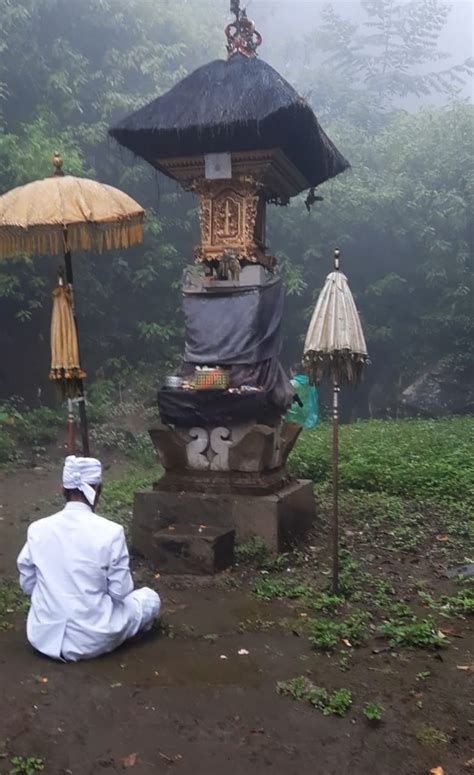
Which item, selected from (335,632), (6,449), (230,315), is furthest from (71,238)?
(6,449)

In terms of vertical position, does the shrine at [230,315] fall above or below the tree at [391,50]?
below

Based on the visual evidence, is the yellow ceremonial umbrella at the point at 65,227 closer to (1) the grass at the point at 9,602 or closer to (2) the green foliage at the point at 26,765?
(1) the grass at the point at 9,602

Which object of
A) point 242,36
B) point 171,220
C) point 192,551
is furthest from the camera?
point 171,220

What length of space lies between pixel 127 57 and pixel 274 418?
14.1 meters

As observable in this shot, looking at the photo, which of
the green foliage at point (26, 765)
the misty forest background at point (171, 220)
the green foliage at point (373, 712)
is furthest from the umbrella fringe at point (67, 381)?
the misty forest background at point (171, 220)

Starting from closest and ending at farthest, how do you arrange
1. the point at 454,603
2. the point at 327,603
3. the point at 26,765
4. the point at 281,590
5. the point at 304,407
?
the point at 26,765 < the point at 327,603 < the point at 454,603 < the point at 281,590 < the point at 304,407

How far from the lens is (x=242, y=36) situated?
310 inches

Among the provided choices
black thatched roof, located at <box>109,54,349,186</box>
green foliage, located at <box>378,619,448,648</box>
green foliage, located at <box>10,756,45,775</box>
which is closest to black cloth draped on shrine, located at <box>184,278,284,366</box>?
black thatched roof, located at <box>109,54,349,186</box>

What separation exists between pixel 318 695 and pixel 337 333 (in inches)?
109

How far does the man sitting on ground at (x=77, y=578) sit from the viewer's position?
4.49 m

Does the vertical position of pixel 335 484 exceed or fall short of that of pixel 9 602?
it exceeds it

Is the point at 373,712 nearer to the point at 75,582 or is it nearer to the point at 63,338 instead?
the point at 75,582

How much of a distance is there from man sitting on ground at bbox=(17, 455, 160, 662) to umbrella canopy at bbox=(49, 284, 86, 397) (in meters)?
1.71

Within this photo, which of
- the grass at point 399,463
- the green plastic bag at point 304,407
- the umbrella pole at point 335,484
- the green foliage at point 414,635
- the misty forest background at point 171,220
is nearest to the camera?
the green foliage at point 414,635
